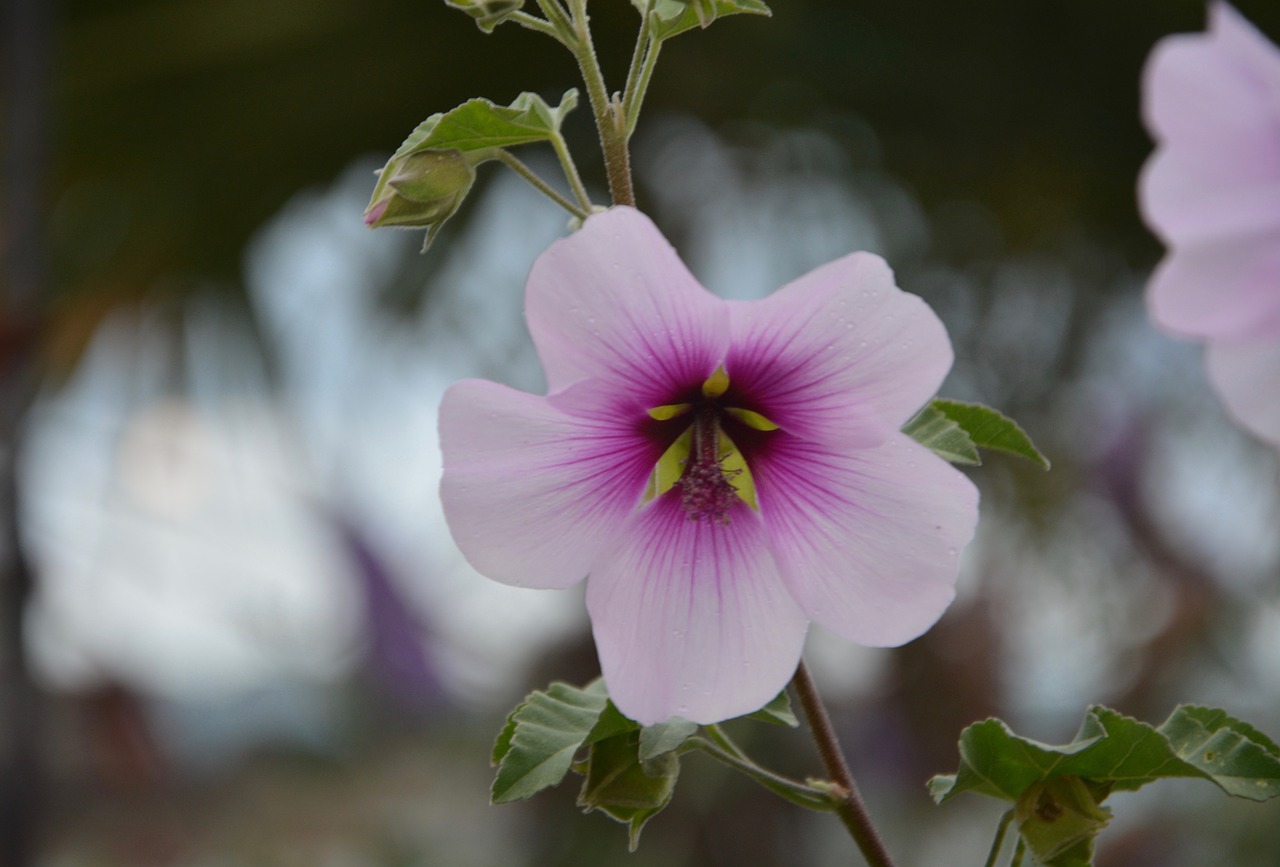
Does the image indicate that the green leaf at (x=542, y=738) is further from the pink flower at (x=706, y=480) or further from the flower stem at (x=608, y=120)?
the flower stem at (x=608, y=120)

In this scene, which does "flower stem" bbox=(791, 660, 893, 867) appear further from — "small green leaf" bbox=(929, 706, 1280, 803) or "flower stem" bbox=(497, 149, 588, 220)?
"flower stem" bbox=(497, 149, 588, 220)

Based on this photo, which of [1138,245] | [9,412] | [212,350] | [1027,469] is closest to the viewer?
[9,412]

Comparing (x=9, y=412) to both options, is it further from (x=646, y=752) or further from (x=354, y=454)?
(x=646, y=752)

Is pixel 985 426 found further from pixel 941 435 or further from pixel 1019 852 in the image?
pixel 1019 852

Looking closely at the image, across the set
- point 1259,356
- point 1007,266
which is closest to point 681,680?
point 1259,356

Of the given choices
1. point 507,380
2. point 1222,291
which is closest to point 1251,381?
point 1222,291

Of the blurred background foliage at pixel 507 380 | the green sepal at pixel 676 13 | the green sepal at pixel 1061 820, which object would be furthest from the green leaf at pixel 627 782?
the blurred background foliage at pixel 507 380
